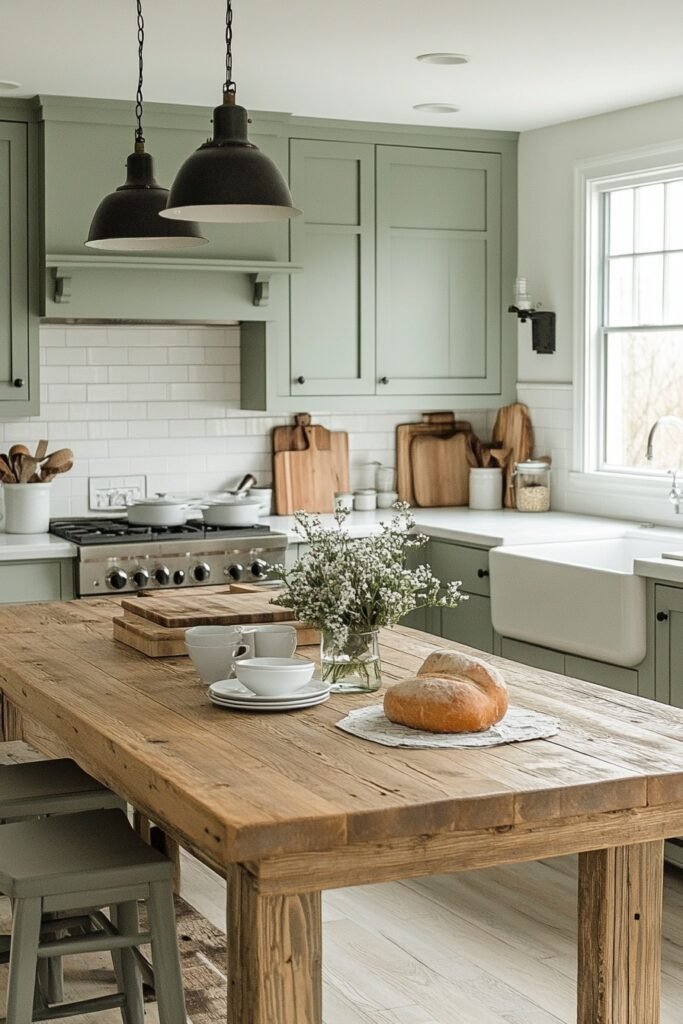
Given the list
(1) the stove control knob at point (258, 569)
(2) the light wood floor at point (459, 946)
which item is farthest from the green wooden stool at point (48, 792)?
(1) the stove control knob at point (258, 569)

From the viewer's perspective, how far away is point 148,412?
19.8 ft

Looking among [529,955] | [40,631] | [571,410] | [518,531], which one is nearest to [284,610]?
[40,631]

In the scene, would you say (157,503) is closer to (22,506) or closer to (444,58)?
(22,506)

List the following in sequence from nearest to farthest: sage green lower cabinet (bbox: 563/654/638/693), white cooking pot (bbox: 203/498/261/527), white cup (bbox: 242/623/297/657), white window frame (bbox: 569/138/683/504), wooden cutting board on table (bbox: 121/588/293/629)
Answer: white cup (bbox: 242/623/297/657) < wooden cutting board on table (bbox: 121/588/293/629) < sage green lower cabinet (bbox: 563/654/638/693) < white cooking pot (bbox: 203/498/261/527) < white window frame (bbox: 569/138/683/504)

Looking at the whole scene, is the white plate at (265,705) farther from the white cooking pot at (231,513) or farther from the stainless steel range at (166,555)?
the white cooking pot at (231,513)

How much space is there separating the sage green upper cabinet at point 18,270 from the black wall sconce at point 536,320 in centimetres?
217

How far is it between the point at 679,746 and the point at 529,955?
1.59m

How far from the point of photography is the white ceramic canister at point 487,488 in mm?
6348

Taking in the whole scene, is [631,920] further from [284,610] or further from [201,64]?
[201,64]

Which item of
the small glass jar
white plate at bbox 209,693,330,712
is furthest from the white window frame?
white plate at bbox 209,693,330,712

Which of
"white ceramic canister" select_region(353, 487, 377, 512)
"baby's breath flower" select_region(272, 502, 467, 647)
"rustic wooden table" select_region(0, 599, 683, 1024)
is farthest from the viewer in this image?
"white ceramic canister" select_region(353, 487, 377, 512)

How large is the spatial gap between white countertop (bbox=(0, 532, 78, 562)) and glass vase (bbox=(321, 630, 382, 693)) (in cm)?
246

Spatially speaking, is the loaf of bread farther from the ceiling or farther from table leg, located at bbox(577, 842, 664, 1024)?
the ceiling

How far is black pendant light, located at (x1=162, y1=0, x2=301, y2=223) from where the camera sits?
293 centimetres
